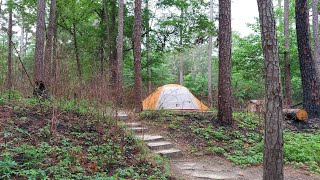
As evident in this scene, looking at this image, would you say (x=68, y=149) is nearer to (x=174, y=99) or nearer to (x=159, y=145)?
(x=159, y=145)

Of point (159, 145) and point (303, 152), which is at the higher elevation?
point (159, 145)

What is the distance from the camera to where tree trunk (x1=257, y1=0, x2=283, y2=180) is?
3250 mm

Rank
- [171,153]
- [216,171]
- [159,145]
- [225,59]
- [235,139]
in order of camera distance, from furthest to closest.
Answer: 1. [225,59]
2. [235,139]
3. [159,145]
4. [171,153]
5. [216,171]

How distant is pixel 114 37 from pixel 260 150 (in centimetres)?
898

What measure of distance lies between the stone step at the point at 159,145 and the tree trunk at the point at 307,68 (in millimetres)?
5424

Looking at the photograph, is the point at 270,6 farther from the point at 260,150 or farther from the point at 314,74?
the point at 314,74

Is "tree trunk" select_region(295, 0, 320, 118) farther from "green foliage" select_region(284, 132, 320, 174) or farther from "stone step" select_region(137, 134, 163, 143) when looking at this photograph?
"stone step" select_region(137, 134, 163, 143)

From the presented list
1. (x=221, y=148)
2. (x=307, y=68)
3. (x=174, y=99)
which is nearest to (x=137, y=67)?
(x=174, y=99)

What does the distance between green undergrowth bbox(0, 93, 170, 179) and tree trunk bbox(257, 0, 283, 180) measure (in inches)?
63.0

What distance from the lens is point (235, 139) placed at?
6.77 m

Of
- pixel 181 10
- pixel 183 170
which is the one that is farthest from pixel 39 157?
pixel 181 10

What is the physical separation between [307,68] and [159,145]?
5.92 meters

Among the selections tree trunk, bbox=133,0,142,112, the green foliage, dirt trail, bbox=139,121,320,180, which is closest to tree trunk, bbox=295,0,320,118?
the green foliage

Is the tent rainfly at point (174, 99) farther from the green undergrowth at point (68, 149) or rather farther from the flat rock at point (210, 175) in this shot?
the flat rock at point (210, 175)
